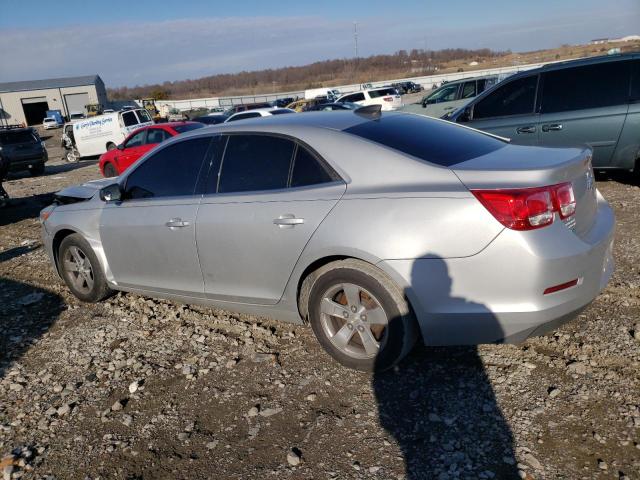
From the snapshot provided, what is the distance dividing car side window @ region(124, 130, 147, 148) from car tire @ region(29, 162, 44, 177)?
205 inches

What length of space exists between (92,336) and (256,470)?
242 centimetres

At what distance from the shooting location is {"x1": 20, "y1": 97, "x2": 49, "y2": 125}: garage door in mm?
66938

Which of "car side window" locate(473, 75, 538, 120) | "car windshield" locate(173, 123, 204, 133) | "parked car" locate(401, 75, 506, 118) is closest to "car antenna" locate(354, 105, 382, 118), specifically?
"car side window" locate(473, 75, 538, 120)

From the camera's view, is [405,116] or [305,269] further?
[405,116]

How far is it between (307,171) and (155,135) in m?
11.8

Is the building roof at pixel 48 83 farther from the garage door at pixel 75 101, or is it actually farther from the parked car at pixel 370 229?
the parked car at pixel 370 229

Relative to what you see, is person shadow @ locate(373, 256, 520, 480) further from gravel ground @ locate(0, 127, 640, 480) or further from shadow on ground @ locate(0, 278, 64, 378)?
shadow on ground @ locate(0, 278, 64, 378)

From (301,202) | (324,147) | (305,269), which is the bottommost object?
(305,269)

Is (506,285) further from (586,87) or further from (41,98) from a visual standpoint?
(41,98)

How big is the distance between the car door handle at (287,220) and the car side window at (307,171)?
0.23 meters

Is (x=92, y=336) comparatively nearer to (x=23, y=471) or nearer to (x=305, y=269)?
(x=23, y=471)

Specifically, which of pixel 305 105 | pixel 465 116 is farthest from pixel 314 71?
pixel 465 116

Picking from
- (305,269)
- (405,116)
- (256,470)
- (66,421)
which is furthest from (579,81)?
(66,421)

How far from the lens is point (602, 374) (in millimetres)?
3098
